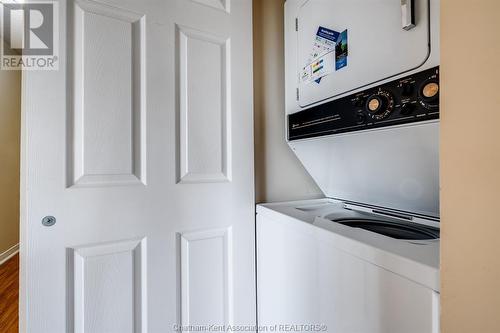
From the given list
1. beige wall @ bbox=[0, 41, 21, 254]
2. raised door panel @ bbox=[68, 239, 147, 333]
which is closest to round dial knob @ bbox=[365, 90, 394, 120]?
raised door panel @ bbox=[68, 239, 147, 333]

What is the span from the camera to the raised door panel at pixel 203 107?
4.39 ft

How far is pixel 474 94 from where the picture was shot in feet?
1.35

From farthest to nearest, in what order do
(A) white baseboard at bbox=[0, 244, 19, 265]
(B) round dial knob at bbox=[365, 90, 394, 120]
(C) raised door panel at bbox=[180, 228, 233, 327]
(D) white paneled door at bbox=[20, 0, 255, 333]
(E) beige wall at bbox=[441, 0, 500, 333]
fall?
(A) white baseboard at bbox=[0, 244, 19, 265], (C) raised door panel at bbox=[180, 228, 233, 327], (D) white paneled door at bbox=[20, 0, 255, 333], (B) round dial knob at bbox=[365, 90, 394, 120], (E) beige wall at bbox=[441, 0, 500, 333]

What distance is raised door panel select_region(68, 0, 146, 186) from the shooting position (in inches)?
43.1

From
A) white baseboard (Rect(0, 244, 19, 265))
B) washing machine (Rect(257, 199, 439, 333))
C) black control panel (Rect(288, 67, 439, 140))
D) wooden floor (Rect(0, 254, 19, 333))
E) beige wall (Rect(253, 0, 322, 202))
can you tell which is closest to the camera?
washing machine (Rect(257, 199, 439, 333))

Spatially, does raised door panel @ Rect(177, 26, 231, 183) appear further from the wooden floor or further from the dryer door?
the wooden floor

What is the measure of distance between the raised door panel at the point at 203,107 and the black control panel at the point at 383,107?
53 cm

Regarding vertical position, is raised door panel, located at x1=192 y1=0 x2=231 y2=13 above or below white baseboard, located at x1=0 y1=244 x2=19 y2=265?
above

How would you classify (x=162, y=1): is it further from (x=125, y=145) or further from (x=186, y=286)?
(x=186, y=286)

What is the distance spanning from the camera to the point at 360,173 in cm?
132

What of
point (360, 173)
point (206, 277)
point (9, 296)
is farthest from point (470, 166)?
point (9, 296)

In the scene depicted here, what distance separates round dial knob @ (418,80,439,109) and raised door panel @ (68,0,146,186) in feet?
3.93

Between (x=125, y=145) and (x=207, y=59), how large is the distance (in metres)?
0.68

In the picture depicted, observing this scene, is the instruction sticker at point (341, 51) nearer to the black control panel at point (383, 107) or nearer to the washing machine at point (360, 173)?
the washing machine at point (360, 173)
